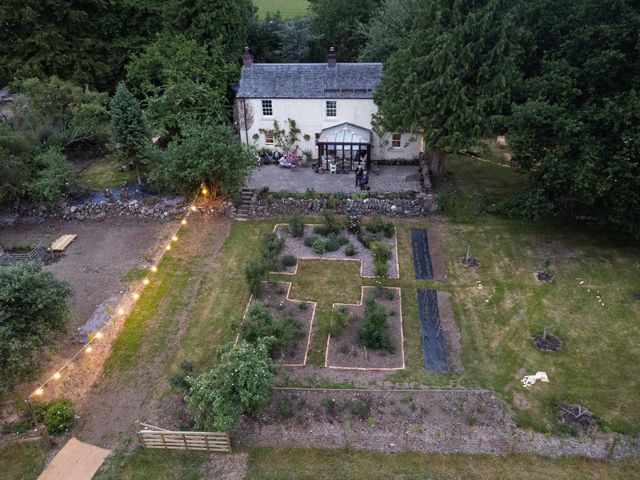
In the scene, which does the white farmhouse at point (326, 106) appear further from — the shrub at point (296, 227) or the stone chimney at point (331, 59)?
the shrub at point (296, 227)

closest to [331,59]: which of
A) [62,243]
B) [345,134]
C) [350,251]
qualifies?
[345,134]

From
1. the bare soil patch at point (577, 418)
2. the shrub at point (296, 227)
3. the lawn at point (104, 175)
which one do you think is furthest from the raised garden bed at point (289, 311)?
the lawn at point (104, 175)

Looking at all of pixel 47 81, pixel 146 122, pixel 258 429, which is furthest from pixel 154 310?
pixel 47 81

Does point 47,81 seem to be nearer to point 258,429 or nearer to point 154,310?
point 154,310

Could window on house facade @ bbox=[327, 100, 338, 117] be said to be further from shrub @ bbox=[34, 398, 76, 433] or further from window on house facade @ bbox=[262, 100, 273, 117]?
shrub @ bbox=[34, 398, 76, 433]

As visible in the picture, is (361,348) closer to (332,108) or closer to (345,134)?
(345,134)

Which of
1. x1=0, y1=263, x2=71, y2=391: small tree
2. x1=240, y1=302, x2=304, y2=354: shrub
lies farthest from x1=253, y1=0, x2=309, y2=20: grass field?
x1=0, y1=263, x2=71, y2=391: small tree
